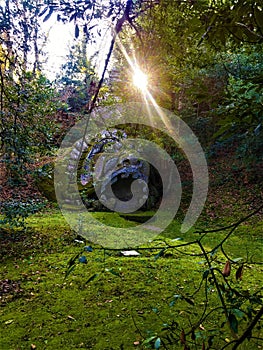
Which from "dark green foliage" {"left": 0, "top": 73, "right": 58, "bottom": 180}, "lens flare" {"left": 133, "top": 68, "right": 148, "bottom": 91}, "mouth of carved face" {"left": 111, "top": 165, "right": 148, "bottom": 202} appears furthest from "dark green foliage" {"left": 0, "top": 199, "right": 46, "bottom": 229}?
"mouth of carved face" {"left": 111, "top": 165, "right": 148, "bottom": 202}

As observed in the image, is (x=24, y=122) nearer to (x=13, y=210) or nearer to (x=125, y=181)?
(x=13, y=210)

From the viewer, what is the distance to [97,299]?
2.40 meters

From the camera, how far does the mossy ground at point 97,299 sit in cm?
182

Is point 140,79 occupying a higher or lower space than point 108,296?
higher

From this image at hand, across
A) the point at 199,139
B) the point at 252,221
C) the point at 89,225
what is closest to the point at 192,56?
the point at 89,225

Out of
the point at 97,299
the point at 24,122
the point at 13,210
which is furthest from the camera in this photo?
the point at 13,210

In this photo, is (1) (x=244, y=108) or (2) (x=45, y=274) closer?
(1) (x=244, y=108)

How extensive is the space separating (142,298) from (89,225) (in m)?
2.68

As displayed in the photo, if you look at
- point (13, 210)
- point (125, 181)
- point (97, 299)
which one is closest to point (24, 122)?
point (13, 210)

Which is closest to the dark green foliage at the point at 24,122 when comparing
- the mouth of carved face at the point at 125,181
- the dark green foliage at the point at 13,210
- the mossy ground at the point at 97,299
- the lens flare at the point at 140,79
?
the dark green foliage at the point at 13,210

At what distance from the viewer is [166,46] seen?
2.25 metres

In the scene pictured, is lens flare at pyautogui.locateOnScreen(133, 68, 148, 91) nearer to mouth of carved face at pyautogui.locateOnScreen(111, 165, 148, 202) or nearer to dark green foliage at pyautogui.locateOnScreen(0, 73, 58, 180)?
dark green foliage at pyautogui.locateOnScreen(0, 73, 58, 180)

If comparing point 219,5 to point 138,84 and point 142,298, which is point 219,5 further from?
point 142,298

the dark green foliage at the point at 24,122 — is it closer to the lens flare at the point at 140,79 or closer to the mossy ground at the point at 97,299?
the mossy ground at the point at 97,299
